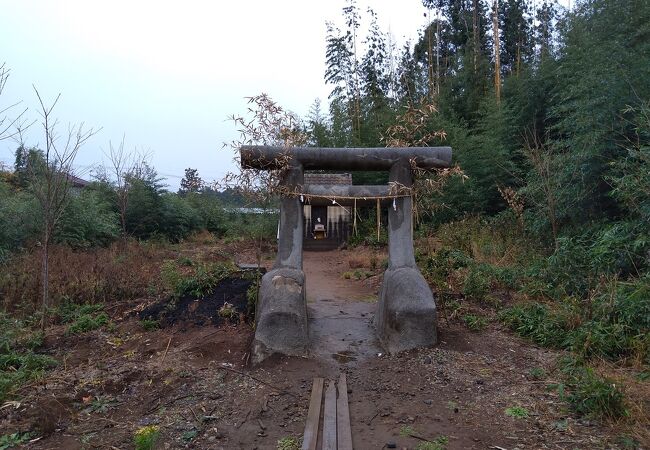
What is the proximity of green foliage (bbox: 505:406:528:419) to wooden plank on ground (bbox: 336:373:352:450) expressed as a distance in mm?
1344

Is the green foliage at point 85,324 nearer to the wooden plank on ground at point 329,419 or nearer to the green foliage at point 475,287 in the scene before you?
the wooden plank on ground at point 329,419

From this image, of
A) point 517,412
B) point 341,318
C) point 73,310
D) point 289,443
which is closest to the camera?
point 289,443

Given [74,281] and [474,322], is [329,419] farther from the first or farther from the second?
[74,281]

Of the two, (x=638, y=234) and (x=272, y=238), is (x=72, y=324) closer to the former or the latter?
(x=638, y=234)

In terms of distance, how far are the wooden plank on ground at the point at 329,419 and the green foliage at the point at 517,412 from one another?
1458mm

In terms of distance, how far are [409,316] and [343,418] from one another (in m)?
1.76

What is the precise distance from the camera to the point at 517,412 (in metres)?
3.95

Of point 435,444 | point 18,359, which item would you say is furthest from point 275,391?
point 18,359

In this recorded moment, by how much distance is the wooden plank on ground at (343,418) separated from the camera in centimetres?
348

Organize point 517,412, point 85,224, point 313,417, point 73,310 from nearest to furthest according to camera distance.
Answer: point 313,417, point 517,412, point 73,310, point 85,224

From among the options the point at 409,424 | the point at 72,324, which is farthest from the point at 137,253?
the point at 409,424

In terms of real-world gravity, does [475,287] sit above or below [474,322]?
above

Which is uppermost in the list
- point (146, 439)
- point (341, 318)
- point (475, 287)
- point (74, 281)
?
point (74, 281)

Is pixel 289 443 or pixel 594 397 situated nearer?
pixel 289 443
